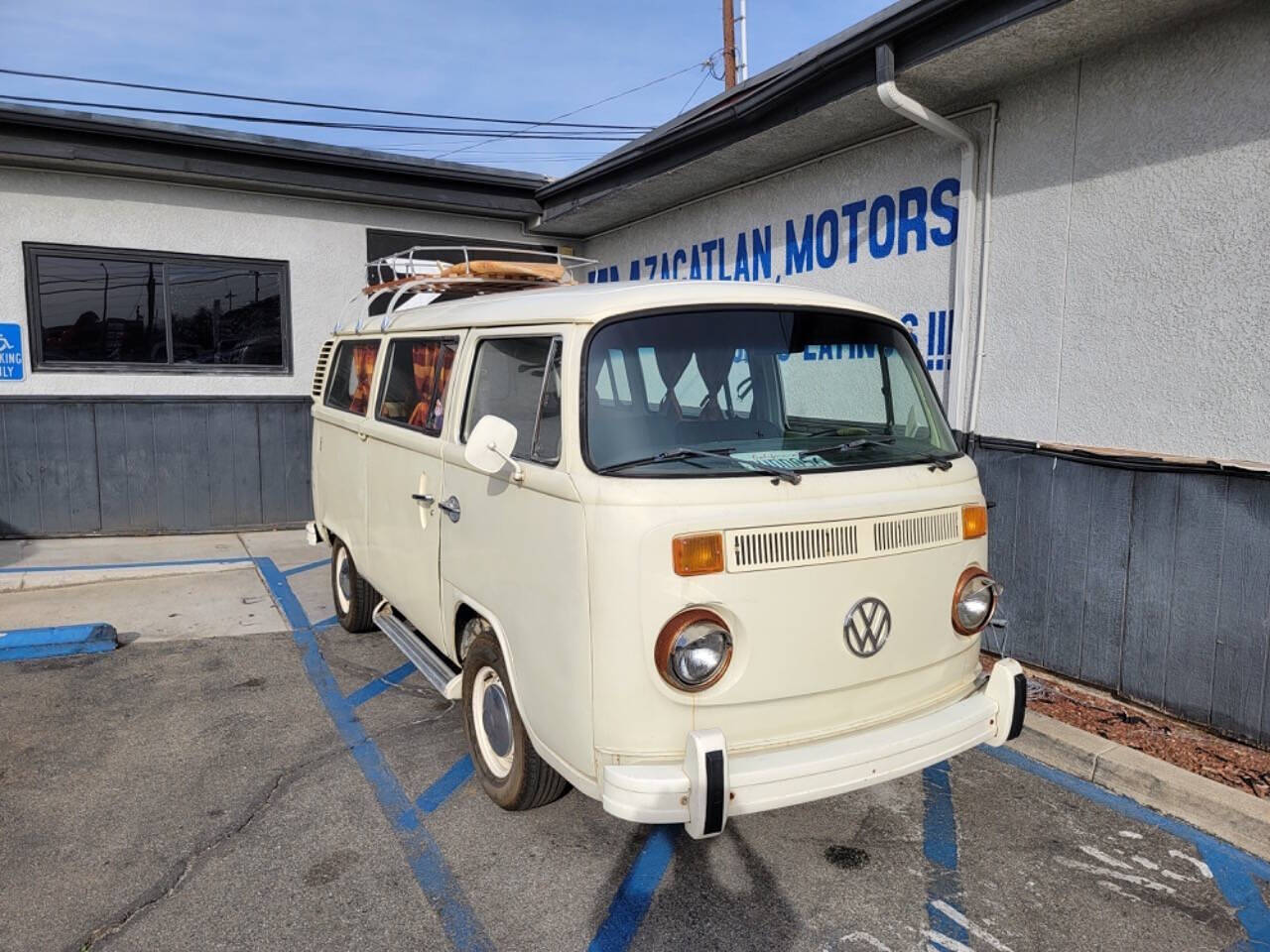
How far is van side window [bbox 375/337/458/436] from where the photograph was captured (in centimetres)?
429

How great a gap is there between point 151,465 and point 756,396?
783cm

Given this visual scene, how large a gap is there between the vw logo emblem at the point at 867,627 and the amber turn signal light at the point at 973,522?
550mm

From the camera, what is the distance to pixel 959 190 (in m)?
6.02

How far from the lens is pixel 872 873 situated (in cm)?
338

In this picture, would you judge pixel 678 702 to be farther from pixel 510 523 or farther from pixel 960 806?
pixel 960 806

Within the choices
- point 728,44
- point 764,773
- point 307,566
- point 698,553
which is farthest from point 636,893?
point 728,44

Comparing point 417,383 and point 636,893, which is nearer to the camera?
point 636,893

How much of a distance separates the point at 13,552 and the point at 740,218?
7.37 metres

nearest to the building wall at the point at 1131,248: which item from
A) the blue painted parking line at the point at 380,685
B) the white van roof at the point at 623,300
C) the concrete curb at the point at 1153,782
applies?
the concrete curb at the point at 1153,782

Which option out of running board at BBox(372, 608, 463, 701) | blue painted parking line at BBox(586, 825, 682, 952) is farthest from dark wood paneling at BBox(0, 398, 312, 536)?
blue painted parking line at BBox(586, 825, 682, 952)

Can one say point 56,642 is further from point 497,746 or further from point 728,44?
point 728,44

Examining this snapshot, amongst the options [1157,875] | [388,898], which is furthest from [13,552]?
[1157,875]

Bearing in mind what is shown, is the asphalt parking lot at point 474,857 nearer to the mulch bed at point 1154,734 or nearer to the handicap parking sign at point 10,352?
the mulch bed at point 1154,734

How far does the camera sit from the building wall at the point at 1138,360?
4.43m
